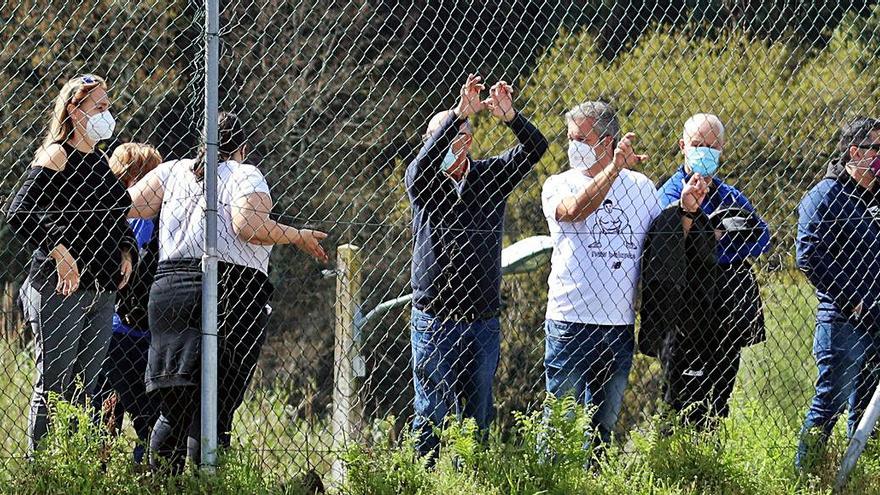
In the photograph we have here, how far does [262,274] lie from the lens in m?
4.56

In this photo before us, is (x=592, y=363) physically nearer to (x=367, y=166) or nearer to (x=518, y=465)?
(x=518, y=465)

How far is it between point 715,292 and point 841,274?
20.2 inches

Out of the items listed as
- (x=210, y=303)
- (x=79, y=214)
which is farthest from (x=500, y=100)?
(x=79, y=214)

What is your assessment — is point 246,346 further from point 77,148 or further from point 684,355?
point 684,355

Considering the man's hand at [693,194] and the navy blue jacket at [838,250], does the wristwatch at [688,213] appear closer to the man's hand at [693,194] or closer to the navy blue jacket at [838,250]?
the man's hand at [693,194]

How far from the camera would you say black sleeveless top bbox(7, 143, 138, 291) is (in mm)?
4387

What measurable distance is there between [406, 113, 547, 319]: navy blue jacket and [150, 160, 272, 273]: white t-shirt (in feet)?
Result: 1.99

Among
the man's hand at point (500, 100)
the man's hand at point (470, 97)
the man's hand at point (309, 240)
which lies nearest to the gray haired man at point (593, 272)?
the man's hand at point (500, 100)

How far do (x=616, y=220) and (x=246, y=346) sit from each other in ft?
4.87

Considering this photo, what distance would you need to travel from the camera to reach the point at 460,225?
482cm

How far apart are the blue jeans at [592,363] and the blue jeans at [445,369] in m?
0.26

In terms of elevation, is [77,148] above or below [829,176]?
above

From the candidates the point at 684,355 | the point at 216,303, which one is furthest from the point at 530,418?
the point at 216,303

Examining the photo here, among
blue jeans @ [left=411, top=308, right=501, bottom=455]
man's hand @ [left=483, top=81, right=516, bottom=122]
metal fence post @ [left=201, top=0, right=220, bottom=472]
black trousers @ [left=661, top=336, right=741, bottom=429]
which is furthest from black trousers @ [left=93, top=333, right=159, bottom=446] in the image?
black trousers @ [left=661, top=336, right=741, bottom=429]
